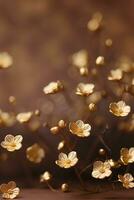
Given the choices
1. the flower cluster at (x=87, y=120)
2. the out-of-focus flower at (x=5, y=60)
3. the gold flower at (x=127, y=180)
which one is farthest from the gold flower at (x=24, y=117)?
the gold flower at (x=127, y=180)

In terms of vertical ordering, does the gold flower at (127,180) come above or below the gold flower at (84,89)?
below

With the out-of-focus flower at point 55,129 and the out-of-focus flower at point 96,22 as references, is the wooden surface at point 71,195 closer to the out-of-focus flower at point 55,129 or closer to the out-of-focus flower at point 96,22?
the out-of-focus flower at point 55,129

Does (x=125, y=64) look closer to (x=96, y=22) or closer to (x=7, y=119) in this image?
(x=96, y=22)

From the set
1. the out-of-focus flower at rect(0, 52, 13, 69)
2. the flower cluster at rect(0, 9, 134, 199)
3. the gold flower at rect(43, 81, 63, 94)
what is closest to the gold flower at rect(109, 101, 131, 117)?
the flower cluster at rect(0, 9, 134, 199)

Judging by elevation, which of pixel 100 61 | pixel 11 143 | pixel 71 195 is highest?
pixel 100 61

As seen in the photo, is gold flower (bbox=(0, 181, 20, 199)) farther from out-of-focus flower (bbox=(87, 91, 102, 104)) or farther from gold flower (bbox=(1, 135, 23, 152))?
out-of-focus flower (bbox=(87, 91, 102, 104))

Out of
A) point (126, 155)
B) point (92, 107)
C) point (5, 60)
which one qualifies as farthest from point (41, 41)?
point (126, 155)
